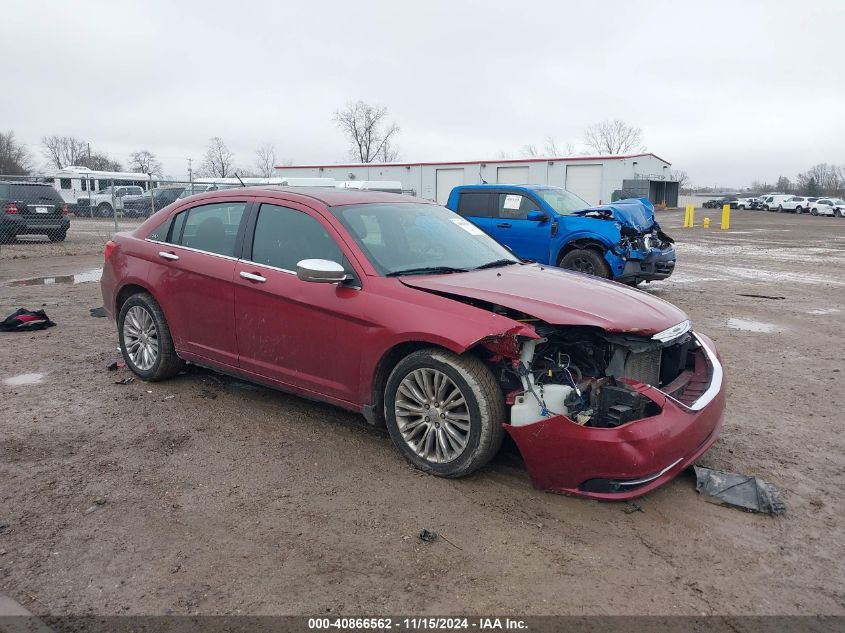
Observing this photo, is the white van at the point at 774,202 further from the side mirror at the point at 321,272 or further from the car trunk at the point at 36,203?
the side mirror at the point at 321,272

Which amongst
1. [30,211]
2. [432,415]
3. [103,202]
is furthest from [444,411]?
[103,202]

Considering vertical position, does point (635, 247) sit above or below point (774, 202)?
below

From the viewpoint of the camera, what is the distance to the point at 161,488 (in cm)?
378

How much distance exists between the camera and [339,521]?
3443 millimetres

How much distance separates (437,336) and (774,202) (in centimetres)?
6539

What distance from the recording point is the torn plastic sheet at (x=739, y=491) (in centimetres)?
360

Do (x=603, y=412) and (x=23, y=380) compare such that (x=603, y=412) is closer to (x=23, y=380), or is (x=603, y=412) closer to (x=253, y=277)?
(x=253, y=277)

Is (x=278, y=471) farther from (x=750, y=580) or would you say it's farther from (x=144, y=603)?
(x=750, y=580)

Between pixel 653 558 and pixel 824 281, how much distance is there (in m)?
12.2

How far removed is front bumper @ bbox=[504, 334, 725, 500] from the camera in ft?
11.0

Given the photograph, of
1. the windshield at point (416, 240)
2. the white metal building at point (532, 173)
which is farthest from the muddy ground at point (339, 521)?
the white metal building at point (532, 173)

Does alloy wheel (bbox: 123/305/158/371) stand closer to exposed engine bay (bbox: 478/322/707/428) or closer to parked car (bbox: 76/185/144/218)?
exposed engine bay (bbox: 478/322/707/428)

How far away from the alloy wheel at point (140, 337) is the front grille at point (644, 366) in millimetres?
3736

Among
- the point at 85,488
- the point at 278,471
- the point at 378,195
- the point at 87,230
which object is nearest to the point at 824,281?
the point at 378,195
